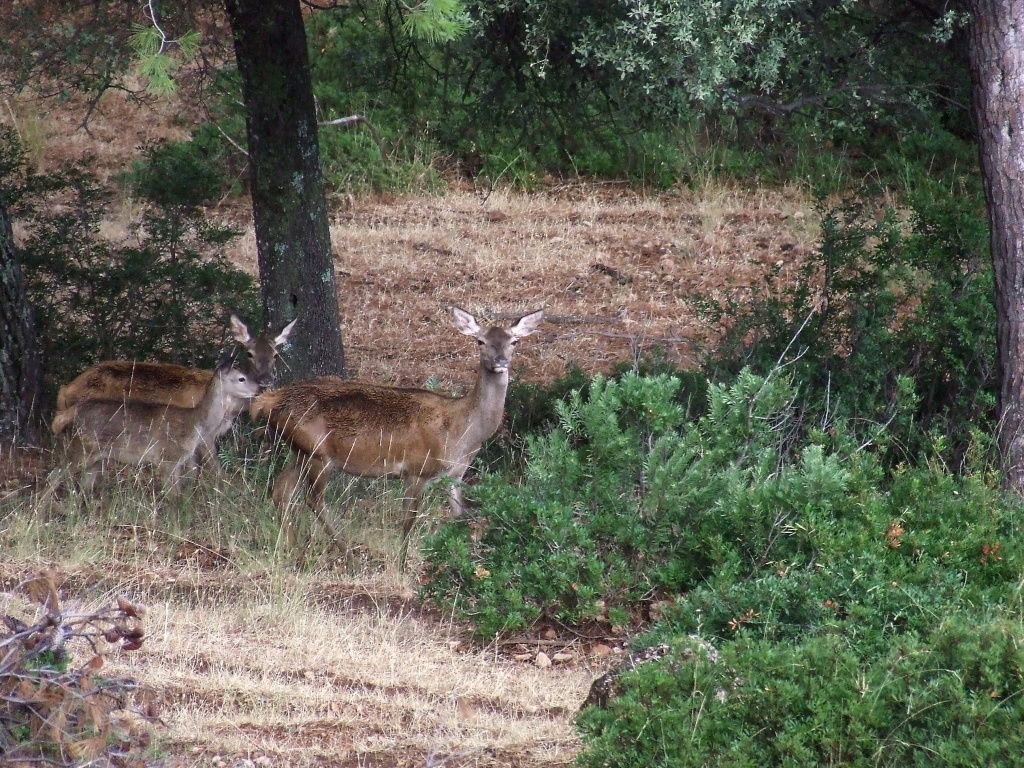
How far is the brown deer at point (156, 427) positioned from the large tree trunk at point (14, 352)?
1.75ft

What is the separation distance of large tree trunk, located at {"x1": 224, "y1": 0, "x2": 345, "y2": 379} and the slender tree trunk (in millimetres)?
4817

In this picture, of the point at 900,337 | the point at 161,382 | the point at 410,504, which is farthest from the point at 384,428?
the point at 900,337

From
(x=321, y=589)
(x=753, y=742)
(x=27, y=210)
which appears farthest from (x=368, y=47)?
(x=753, y=742)

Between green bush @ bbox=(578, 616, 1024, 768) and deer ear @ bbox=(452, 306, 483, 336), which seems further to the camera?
deer ear @ bbox=(452, 306, 483, 336)

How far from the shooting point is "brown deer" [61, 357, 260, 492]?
9820 mm

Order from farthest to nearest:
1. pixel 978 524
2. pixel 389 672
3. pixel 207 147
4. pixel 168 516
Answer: pixel 207 147 < pixel 168 516 < pixel 978 524 < pixel 389 672

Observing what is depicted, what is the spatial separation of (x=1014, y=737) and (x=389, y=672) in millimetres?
2810

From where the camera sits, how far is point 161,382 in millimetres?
10391

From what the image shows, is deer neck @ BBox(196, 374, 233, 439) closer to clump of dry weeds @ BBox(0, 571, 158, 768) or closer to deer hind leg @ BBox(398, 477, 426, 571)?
deer hind leg @ BBox(398, 477, 426, 571)

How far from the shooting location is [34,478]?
9.70m

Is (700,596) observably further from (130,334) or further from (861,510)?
(130,334)

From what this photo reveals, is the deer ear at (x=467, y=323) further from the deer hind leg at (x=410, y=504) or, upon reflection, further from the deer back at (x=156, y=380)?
the deer back at (x=156, y=380)

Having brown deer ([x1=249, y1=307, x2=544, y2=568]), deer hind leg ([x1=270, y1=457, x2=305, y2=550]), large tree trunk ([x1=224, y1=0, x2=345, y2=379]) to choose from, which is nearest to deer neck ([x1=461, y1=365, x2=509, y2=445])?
brown deer ([x1=249, y1=307, x2=544, y2=568])

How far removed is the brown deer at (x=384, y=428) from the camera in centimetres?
895
